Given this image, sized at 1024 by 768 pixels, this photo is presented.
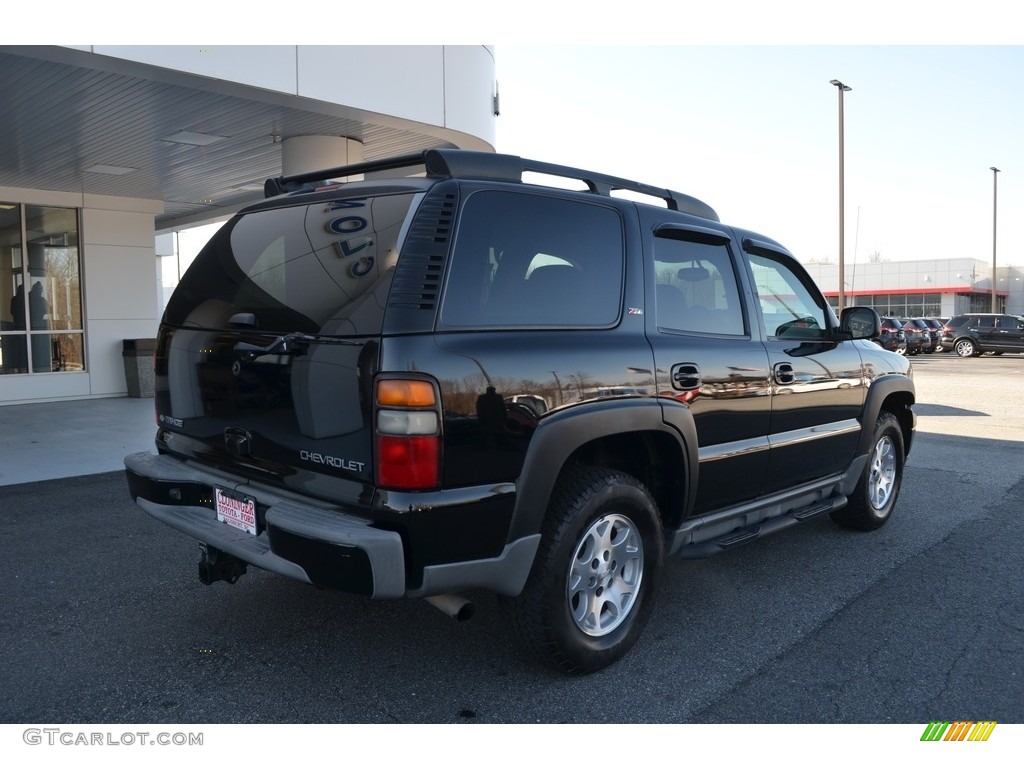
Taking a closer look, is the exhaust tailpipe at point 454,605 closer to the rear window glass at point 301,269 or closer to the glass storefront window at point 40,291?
the rear window glass at point 301,269

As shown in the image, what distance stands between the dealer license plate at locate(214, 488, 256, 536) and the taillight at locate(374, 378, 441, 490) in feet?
2.35

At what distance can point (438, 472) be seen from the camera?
285 centimetres

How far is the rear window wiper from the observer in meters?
2.99

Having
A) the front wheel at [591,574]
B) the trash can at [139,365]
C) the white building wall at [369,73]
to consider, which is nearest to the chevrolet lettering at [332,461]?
the front wheel at [591,574]

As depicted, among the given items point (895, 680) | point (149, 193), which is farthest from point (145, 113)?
point (895, 680)

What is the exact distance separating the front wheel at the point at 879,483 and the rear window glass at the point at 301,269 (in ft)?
12.2

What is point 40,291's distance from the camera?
1360 cm

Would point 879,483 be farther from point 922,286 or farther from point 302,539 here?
point 922,286

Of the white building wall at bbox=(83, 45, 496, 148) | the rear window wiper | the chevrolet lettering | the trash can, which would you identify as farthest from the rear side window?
the trash can

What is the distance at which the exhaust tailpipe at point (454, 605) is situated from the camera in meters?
3.03

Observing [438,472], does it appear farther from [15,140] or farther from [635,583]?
[15,140]

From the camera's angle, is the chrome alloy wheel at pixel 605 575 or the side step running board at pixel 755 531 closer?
the chrome alloy wheel at pixel 605 575

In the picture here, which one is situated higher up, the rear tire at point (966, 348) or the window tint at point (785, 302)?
the window tint at point (785, 302)

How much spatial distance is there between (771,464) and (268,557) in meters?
2.64
